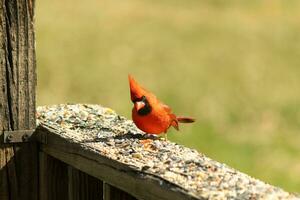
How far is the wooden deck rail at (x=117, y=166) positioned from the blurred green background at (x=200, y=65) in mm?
5078

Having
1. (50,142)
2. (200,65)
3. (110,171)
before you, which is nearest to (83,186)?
(50,142)

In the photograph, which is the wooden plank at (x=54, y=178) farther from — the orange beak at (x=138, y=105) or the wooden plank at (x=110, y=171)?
the orange beak at (x=138, y=105)

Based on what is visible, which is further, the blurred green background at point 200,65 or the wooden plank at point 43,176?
the blurred green background at point 200,65

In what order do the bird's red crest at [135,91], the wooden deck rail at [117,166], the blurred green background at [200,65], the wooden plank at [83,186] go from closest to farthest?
the wooden deck rail at [117,166] < the wooden plank at [83,186] < the bird's red crest at [135,91] < the blurred green background at [200,65]

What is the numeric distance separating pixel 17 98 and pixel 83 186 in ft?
1.39

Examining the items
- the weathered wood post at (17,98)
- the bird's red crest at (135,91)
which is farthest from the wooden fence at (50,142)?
the bird's red crest at (135,91)

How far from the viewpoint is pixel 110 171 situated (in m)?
2.51

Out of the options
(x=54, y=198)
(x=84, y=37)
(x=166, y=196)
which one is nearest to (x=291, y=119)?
(x=84, y=37)

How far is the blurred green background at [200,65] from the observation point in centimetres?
909

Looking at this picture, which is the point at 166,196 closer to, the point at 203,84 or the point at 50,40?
the point at 203,84

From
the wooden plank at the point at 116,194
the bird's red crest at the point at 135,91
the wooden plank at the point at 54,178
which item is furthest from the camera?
the wooden plank at the point at 54,178

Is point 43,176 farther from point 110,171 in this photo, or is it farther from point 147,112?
point 110,171

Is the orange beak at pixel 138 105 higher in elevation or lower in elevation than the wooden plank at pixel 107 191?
higher

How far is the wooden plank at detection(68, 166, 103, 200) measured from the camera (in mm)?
2822
